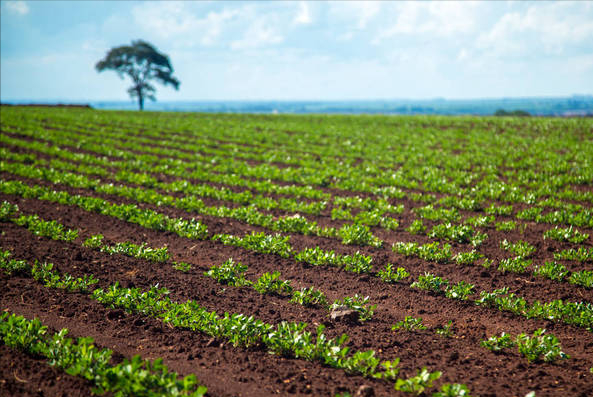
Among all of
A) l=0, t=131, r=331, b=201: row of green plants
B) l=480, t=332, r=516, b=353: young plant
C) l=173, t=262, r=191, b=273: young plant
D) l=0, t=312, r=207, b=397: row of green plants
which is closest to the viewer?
l=0, t=312, r=207, b=397: row of green plants

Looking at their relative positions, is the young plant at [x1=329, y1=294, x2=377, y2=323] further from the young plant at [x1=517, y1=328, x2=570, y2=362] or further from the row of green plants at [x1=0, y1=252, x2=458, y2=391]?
the young plant at [x1=517, y1=328, x2=570, y2=362]

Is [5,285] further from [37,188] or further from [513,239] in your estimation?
[513,239]

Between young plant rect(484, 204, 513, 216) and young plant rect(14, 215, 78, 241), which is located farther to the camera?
young plant rect(484, 204, 513, 216)

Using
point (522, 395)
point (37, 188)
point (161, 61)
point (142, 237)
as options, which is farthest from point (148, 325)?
point (161, 61)

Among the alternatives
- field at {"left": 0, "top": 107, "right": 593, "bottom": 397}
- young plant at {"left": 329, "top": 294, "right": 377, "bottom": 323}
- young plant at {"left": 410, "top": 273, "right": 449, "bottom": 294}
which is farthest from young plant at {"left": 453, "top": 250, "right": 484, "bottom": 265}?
young plant at {"left": 329, "top": 294, "right": 377, "bottom": 323}

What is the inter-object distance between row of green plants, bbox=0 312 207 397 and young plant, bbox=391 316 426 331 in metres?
3.03

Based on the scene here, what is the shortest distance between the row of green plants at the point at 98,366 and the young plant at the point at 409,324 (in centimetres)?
303

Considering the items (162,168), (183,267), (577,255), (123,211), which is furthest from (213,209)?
(577,255)

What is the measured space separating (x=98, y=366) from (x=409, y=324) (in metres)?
4.26

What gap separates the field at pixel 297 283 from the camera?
4590 millimetres

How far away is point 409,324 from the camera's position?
→ 5750mm

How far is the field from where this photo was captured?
4.59 meters

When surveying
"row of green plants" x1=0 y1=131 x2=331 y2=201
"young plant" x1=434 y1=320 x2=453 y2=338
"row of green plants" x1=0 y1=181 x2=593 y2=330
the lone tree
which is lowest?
"young plant" x1=434 y1=320 x2=453 y2=338

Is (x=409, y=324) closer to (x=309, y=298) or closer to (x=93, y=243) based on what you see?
(x=309, y=298)
